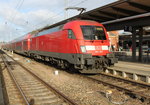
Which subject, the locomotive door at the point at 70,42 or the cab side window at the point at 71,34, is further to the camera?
the cab side window at the point at 71,34

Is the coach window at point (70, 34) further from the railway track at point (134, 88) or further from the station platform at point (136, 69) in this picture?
the station platform at point (136, 69)

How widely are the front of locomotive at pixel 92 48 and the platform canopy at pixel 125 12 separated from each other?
3433mm

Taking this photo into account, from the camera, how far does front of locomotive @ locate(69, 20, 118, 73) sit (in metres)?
9.35

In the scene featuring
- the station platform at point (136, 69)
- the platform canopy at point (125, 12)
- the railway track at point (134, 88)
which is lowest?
the railway track at point (134, 88)

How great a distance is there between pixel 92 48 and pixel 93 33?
3.46 ft

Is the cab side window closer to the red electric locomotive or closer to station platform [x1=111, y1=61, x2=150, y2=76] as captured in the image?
the red electric locomotive

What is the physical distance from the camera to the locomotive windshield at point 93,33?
1001cm

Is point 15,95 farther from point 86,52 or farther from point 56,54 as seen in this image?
point 56,54

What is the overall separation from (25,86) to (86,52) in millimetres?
3576

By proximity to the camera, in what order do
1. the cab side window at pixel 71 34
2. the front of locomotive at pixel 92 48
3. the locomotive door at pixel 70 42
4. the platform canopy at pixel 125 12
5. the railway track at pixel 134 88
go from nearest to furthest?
the railway track at pixel 134 88
the front of locomotive at pixel 92 48
the locomotive door at pixel 70 42
the cab side window at pixel 71 34
the platform canopy at pixel 125 12

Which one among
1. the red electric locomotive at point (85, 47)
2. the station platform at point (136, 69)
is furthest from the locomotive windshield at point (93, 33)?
the station platform at point (136, 69)

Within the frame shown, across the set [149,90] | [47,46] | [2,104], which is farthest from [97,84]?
[47,46]

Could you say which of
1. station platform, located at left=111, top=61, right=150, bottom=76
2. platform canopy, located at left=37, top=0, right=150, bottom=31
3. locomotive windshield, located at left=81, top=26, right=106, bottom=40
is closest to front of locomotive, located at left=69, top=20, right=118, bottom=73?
locomotive windshield, located at left=81, top=26, right=106, bottom=40

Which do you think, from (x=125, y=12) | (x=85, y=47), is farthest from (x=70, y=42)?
(x=125, y=12)
